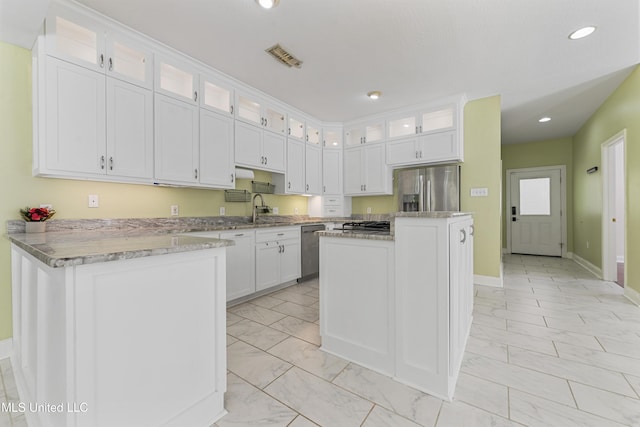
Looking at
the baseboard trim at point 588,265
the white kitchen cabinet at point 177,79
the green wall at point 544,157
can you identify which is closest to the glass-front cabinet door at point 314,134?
the white kitchen cabinet at point 177,79

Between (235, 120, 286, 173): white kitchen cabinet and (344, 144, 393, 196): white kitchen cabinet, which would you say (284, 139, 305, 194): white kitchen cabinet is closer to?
(235, 120, 286, 173): white kitchen cabinet

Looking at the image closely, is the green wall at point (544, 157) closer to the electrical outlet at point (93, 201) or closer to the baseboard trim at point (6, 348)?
the electrical outlet at point (93, 201)

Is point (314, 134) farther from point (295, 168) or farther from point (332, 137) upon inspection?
point (295, 168)

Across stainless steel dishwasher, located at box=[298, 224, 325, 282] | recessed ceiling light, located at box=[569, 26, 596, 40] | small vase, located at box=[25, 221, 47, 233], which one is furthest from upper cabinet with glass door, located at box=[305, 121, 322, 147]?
small vase, located at box=[25, 221, 47, 233]

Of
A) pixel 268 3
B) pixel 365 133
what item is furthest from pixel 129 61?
pixel 365 133

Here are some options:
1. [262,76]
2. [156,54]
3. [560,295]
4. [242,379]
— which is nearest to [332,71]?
[262,76]

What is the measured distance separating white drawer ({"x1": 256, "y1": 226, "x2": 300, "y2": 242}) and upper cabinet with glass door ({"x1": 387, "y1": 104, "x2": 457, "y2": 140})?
2.21m

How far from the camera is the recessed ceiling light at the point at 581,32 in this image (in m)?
2.36

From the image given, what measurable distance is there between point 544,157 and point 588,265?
262cm

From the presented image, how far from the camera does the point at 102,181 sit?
2.39 m

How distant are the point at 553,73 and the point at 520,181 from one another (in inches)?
156

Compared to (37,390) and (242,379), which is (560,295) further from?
(37,390)

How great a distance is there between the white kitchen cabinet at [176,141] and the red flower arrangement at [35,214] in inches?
32.0

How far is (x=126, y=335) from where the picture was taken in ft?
3.50
